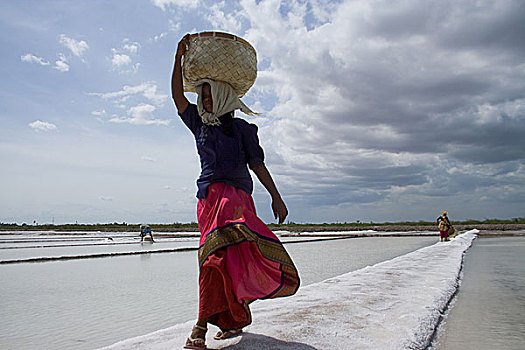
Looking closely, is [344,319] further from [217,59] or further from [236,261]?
[217,59]

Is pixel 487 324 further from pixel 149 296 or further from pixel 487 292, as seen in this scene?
pixel 149 296

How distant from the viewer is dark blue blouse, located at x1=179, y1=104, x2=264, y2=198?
2400mm

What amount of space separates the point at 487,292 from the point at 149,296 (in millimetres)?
3564

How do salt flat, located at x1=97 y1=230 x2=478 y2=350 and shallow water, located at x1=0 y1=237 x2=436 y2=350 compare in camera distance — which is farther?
shallow water, located at x1=0 y1=237 x2=436 y2=350

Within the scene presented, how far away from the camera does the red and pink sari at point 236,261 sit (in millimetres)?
2133

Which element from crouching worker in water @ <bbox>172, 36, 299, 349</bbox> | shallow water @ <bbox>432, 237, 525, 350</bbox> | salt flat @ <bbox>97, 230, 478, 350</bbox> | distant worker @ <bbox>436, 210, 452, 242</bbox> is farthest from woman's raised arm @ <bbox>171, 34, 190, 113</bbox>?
distant worker @ <bbox>436, 210, 452, 242</bbox>

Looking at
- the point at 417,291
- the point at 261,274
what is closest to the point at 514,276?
the point at 417,291

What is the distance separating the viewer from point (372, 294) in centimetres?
382

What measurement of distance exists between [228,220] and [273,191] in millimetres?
430

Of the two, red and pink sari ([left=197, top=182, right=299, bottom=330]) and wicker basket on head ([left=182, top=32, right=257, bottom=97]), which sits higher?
wicker basket on head ([left=182, top=32, right=257, bottom=97])

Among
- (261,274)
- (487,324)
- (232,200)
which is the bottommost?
(487,324)

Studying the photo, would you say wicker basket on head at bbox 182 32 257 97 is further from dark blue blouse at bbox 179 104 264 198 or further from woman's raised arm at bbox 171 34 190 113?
dark blue blouse at bbox 179 104 264 198

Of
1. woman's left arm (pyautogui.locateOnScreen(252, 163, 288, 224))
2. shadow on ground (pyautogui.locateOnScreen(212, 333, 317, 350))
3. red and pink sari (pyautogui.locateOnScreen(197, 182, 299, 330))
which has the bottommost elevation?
shadow on ground (pyautogui.locateOnScreen(212, 333, 317, 350))

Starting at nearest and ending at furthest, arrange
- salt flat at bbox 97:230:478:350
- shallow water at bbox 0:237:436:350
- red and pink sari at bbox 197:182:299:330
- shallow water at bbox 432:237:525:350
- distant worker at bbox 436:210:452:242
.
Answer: red and pink sari at bbox 197:182:299:330
salt flat at bbox 97:230:478:350
shallow water at bbox 432:237:525:350
shallow water at bbox 0:237:436:350
distant worker at bbox 436:210:452:242
